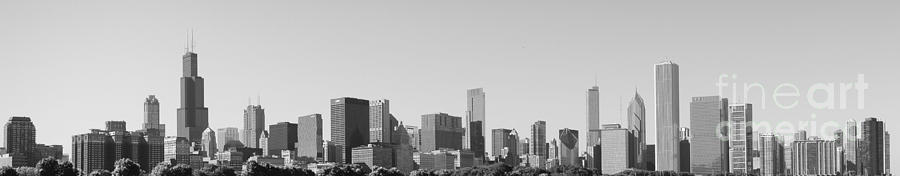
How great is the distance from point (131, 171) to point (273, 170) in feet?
64.5

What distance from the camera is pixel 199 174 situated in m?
140

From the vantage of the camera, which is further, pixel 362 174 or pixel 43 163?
pixel 362 174

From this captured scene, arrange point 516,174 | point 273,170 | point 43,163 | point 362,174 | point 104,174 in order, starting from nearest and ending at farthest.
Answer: point 43,163
point 104,174
point 273,170
point 362,174
point 516,174

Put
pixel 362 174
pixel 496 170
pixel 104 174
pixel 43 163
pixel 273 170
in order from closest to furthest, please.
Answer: pixel 43 163
pixel 104 174
pixel 273 170
pixel 362 174
pixel 496 170

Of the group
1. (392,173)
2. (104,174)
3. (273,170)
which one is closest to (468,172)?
(392,173)

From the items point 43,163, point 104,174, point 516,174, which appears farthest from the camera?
point 516,174

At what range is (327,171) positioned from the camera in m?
147

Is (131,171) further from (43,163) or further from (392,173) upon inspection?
(392,173)

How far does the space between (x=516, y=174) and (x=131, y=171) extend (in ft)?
219

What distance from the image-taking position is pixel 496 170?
196 meters

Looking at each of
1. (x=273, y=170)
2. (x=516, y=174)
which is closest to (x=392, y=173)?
(x=273, y=170)

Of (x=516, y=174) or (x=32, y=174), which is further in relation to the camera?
(x=516, y=174)

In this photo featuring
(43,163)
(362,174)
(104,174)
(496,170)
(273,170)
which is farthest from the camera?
(496,170)

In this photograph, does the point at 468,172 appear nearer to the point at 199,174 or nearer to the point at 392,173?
the point at 392,173
